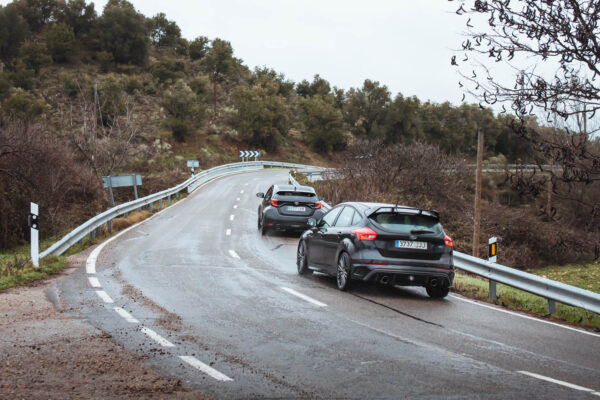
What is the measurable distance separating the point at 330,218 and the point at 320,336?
4.84 m

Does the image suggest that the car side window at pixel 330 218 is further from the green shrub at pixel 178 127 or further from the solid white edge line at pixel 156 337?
the green shrub at pixel 178 127

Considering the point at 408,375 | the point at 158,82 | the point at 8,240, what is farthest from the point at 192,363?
the point at 158,82

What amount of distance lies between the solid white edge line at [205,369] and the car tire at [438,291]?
5623mm

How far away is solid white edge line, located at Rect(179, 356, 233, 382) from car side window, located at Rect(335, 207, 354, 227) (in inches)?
204

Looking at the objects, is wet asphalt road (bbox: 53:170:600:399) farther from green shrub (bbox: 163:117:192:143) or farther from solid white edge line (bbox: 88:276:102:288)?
green shrub (bbox: 163:117:192:143)

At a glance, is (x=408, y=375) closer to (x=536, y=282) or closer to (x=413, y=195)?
(x=536, y=282)

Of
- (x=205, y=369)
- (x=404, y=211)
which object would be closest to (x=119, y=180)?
(x=404, y=211)

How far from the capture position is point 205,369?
545 cm

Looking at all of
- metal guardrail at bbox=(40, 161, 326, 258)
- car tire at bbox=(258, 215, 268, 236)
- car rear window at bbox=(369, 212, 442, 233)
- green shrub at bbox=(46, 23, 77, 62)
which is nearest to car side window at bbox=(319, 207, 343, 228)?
car rear window at bbox=(369, 212, 442, 233)

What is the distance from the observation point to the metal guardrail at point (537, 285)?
8695 mm

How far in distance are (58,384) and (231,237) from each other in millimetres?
13900

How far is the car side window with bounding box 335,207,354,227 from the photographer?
1062 cm

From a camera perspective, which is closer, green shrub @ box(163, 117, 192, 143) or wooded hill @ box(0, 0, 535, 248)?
wooded hill @ box(0, 0, 535, 248)

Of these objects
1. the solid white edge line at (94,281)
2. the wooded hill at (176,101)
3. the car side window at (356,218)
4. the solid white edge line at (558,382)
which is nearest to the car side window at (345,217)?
the car side window at (356,218)
